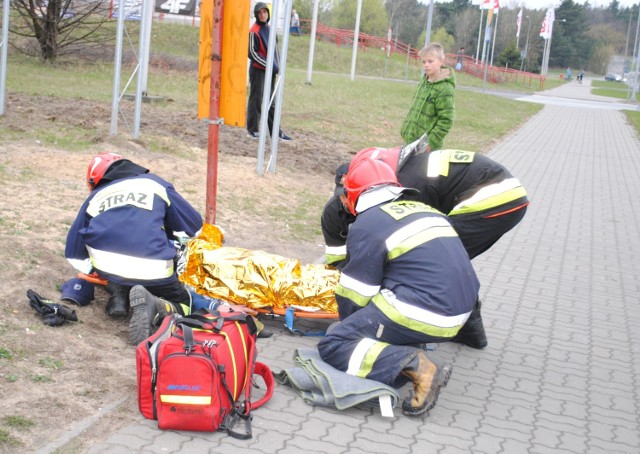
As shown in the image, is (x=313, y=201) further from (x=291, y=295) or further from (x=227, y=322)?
(x=227, y=322)

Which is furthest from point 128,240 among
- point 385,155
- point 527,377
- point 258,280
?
point 527,377

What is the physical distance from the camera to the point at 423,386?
480 centimetres

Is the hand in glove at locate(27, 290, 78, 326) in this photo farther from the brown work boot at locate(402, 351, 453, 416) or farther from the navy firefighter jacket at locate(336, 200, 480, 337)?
the brown work boot at locate(402, 351, 453, 416)

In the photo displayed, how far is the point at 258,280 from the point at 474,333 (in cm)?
161

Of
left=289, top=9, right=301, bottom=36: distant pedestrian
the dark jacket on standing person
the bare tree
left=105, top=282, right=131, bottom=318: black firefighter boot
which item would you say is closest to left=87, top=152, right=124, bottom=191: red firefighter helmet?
left=105, top=282, right=131, bottom=318: black firefighter boot

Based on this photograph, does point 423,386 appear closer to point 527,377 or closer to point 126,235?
point 527,377

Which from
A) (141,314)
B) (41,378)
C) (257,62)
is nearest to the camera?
(41,378)

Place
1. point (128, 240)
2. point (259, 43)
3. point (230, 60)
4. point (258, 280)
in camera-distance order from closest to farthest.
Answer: point (128, 240), point (258, 280), point (230, 60), point (259, 43)

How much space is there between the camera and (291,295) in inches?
240

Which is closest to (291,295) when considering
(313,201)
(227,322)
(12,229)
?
(227,322)

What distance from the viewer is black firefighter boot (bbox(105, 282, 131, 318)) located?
581 centimetres

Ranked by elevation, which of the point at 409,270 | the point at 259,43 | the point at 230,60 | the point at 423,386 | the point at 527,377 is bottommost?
the point at 527,377

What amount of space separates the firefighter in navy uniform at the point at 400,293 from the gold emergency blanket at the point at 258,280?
1.01 meters

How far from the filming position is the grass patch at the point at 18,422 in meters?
4.11
